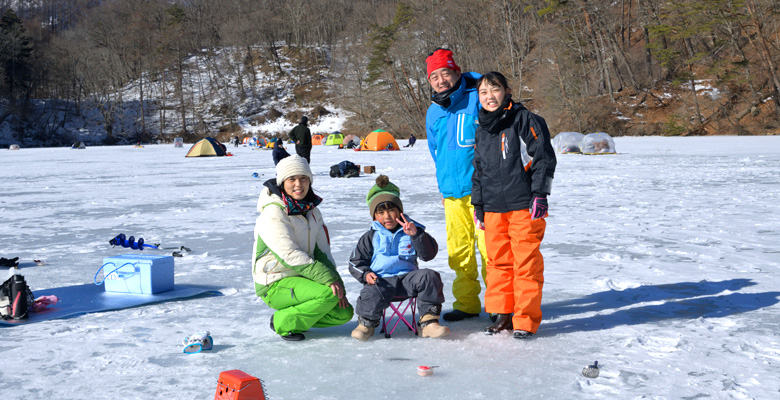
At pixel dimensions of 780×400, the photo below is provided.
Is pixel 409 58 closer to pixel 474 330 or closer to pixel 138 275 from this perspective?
pixel 138 275

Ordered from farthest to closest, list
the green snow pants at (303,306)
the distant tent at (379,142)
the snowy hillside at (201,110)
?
1. the snowy hillside at (201,110)
2. the distant tent at (379,142)
3. the green snow pants at (303,306)

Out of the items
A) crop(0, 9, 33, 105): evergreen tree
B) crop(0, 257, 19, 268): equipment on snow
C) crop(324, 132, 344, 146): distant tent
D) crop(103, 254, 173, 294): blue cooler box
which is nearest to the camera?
crop(103, 254, 173, 294): blue cooler box

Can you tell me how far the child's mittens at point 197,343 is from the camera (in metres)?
3.27

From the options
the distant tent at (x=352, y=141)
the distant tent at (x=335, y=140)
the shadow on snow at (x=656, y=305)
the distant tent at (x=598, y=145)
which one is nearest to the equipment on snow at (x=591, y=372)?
the shadow on snow at (x=656, y=305)

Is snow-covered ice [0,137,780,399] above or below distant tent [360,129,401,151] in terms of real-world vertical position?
below

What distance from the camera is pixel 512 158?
3.47m

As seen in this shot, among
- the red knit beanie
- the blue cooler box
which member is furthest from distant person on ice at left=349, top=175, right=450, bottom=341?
the blue cooler box

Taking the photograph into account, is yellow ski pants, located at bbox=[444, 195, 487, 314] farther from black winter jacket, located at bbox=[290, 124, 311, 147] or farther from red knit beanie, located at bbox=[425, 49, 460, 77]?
black winter jacket, located at bbox=[290, 124, 311, 147]

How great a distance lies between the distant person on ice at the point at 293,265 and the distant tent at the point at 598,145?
2202 centimetres

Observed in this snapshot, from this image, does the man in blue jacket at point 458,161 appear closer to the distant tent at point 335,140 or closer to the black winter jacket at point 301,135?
the black winter jacket at point 301,135

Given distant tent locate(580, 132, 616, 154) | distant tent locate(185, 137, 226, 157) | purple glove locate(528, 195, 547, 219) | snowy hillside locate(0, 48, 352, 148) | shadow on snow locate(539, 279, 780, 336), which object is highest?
snowy hillside locate(0, 48, 352, 148)

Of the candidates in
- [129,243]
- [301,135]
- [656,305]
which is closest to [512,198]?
[656,305]

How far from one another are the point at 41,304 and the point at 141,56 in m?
87.2

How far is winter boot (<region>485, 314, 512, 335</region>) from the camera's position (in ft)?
11.7
